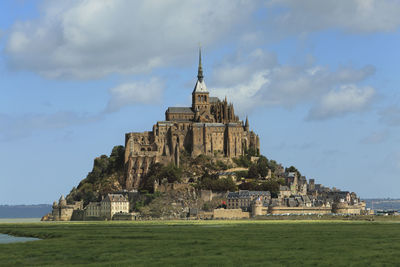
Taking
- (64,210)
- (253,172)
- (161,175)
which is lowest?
(64,210)

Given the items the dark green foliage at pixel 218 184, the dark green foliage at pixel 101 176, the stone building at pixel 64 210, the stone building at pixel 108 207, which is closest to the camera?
the stone building at pixel 108 207

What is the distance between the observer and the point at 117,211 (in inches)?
6531

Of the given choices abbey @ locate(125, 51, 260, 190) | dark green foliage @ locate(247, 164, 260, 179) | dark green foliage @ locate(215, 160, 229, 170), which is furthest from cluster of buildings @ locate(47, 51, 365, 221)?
dark green foliage @ locate(247, 164, 260, 179)

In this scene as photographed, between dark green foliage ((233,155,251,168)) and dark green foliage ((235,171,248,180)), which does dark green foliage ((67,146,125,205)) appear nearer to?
dark green foliage ((233,155,251,168))

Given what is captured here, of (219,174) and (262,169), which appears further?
(262,169)

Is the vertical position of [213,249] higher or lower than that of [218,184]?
lower

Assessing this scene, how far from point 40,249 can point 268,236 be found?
2972 centimetres

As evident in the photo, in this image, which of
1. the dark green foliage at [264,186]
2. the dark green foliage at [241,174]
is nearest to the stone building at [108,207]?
the dark green foliage at [264,186]

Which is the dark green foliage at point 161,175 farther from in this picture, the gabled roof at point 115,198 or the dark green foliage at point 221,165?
the dark green foliage at point 221,165

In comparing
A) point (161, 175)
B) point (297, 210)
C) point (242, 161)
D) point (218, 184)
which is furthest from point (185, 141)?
point (297, 210)

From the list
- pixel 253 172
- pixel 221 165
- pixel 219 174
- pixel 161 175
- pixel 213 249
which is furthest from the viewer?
pixel 221 165

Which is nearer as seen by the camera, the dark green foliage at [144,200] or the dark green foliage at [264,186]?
the dark green foliage at [144,200]

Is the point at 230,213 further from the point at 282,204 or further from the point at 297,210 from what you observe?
the point at 297,210

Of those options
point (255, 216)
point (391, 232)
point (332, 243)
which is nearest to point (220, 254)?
point (332, 243)
